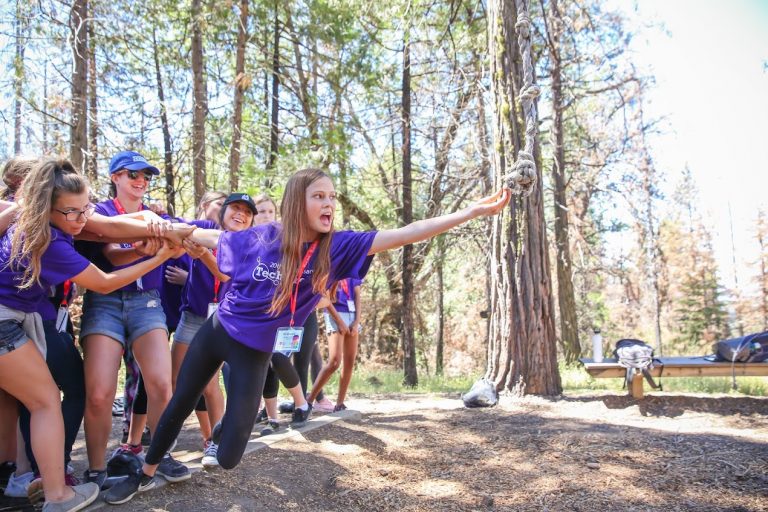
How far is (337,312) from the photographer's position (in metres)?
5.82

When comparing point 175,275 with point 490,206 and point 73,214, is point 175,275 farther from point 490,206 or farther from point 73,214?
point 490,206

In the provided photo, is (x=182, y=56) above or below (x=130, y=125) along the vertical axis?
above

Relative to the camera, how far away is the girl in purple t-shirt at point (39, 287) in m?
2.90

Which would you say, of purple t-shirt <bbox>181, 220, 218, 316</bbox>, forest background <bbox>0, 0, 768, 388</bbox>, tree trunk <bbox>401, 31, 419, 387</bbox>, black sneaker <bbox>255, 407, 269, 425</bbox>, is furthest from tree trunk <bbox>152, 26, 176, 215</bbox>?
purple t-shirt <bbox>181, 220, 218, 316</bbox>

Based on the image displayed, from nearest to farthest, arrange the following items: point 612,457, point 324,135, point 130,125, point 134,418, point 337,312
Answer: point 134,418 → point 612,457 → point 337,312 → point 324,135 → point 130,125

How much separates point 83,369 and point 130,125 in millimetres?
12827

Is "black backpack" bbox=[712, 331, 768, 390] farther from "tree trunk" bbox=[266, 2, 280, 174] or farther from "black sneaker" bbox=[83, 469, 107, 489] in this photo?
"tree trunk" bbox=[266, 2, 280, 174]

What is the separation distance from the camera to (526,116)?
5.36 m

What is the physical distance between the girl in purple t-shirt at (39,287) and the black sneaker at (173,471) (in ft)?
1.91

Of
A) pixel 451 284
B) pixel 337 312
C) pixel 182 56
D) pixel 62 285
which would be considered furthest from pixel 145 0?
pixel 451 284

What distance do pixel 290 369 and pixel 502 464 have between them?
192 cm

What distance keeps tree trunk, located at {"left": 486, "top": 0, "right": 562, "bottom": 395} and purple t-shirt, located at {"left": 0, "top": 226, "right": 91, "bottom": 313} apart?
467 cm

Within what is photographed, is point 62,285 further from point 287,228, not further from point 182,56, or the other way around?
point 182,56

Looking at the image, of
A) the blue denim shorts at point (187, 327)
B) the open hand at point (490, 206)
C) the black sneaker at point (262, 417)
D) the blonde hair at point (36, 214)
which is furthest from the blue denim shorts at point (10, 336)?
the black sneaker at point (262, 417)
